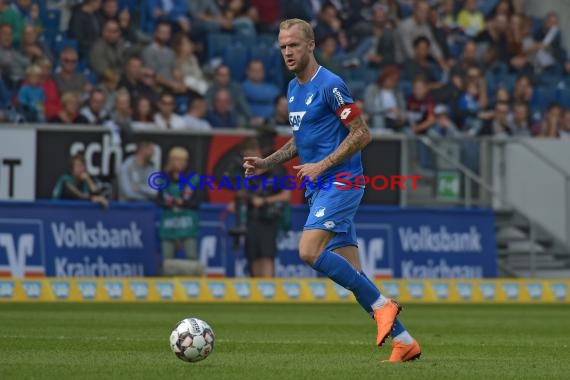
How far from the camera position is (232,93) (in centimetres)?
2255

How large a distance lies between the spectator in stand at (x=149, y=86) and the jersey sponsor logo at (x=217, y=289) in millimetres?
Answer: 3397

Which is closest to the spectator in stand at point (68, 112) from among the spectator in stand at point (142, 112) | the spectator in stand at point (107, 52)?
the spectator in stand at point (142, 112)

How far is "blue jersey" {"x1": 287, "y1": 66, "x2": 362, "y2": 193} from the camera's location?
9789 millimetres

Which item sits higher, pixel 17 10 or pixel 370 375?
pixel 17 10

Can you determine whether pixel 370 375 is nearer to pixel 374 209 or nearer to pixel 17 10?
pixel 374 209

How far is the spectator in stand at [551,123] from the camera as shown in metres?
25.2

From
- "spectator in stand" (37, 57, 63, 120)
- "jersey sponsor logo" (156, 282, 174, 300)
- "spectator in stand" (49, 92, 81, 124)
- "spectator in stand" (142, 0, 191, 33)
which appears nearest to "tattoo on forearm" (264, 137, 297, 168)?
"jersey sponsor logo" (156, 282, 174, 300)

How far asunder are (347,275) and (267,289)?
10763 millimetres

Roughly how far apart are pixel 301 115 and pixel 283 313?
759 centimetres

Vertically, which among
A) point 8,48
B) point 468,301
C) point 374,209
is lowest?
point 468,301

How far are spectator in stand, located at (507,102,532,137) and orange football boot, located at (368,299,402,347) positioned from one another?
52.7ft

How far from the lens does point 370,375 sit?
855 cm

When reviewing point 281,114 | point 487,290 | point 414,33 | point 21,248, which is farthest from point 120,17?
point 487,290

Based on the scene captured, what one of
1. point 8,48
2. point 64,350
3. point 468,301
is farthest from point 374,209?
point 64,350
